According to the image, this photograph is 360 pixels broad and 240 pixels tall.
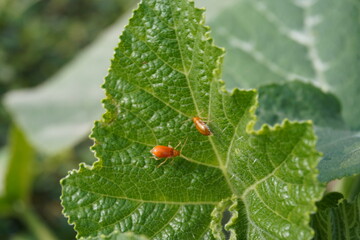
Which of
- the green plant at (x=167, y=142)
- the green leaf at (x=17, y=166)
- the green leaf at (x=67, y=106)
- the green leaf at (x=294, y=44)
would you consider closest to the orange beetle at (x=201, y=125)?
the green plant at (x=167, y=142)

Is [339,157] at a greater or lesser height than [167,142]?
lesser

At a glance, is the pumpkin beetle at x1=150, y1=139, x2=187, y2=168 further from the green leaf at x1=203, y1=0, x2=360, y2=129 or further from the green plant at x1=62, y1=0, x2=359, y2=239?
the green leaf at x1=203, y1=0, x2=360, y2=129

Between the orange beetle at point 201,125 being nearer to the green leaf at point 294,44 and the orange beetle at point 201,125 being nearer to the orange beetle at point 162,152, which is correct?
the orange beetle at point 162,152

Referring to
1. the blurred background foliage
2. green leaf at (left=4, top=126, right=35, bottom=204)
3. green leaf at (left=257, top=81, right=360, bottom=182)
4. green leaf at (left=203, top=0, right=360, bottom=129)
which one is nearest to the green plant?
green leaf at (left=257, top=81, right=360, bottom=182)

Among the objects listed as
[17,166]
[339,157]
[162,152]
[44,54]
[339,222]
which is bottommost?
[339,222]

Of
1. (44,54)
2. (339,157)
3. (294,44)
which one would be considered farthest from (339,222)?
(44,54)

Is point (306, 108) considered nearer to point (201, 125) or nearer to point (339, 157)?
point (339, 157)

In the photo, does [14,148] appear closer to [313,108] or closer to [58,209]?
[313,108]

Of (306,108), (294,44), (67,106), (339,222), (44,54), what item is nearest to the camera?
(339,222)
